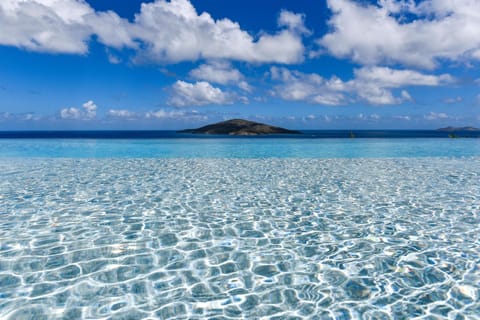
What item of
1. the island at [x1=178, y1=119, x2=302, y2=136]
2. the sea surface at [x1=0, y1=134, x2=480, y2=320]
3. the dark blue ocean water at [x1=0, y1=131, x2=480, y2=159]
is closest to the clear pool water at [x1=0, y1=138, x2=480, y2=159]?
the dark blue ocean water at [x1=0, y1=131, x2=480, y2=159]

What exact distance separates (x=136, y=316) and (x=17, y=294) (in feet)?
5.81

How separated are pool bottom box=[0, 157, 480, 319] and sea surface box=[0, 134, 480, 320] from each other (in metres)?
0.02

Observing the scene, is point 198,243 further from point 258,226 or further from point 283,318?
point 283,318

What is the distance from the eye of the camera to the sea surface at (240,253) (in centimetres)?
394

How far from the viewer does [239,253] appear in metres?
5.46

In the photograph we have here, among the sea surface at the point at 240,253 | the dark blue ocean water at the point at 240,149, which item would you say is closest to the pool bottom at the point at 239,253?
the sea surface at the point at 240,253

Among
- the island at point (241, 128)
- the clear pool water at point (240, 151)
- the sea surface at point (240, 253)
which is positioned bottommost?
the sea surface at point (240, 253)

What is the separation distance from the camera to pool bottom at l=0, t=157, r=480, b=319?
3947 millimetres

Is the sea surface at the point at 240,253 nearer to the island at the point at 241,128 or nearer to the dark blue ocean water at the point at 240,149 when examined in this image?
the dark blue ocean water at the point at 240,149

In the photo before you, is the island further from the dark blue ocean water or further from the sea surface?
the sea surface

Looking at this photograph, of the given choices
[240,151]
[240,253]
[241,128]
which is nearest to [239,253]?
[240,253]

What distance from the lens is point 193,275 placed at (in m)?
4.69

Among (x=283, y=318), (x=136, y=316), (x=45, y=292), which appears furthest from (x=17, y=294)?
(x=283, y=318)

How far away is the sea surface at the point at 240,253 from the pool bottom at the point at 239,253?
24mm
